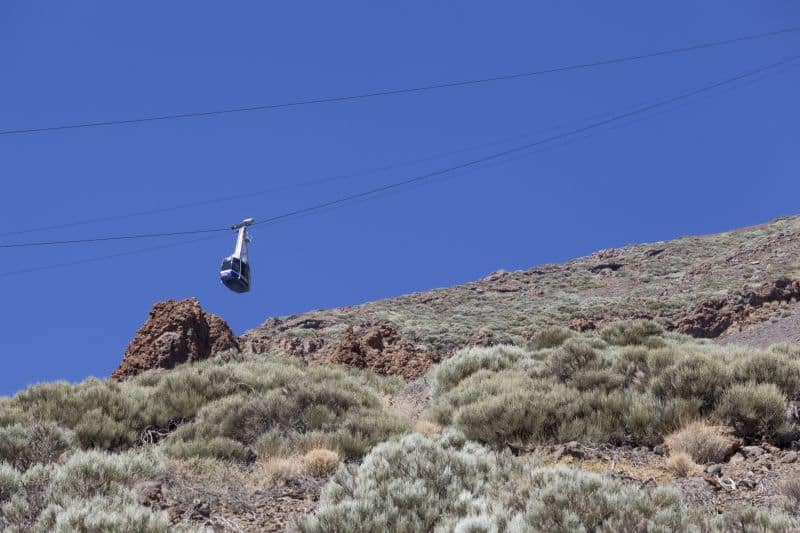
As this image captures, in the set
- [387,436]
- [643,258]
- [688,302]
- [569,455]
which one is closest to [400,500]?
[569,455]

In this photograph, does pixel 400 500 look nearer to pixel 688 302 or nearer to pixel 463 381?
pixel 463 381

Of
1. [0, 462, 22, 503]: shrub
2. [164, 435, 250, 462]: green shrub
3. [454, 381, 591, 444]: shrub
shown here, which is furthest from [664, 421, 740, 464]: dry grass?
[0, 462, 22, 503]: shrub

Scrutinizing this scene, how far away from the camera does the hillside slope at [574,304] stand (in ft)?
71.0

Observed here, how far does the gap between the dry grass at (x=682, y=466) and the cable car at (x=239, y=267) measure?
55.2 ft

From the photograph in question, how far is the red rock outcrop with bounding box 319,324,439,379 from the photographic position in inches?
710

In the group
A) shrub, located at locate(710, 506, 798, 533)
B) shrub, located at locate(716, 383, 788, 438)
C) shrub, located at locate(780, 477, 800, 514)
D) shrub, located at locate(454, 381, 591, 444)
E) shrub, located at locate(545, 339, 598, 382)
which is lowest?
shrub, located at locate(710, 506, 798, 533)

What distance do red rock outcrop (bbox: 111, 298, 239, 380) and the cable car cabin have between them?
2029 millimetres

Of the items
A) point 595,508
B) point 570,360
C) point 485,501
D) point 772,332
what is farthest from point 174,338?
point 772,332

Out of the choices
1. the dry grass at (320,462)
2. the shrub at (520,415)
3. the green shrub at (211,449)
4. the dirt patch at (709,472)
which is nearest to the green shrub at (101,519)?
the dry grass at (320,462)

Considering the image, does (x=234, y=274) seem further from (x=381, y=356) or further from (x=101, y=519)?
(x=101, y=519)

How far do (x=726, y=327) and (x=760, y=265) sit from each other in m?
15.1

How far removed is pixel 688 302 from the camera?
105 feet

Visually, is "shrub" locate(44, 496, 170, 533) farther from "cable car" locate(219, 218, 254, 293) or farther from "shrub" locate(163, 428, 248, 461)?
"cable car" locate(219, 218, 254, 293)

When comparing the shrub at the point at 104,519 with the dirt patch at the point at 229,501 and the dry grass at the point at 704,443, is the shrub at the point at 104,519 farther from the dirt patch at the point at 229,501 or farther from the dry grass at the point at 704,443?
the dry grass at the point at 704,443
